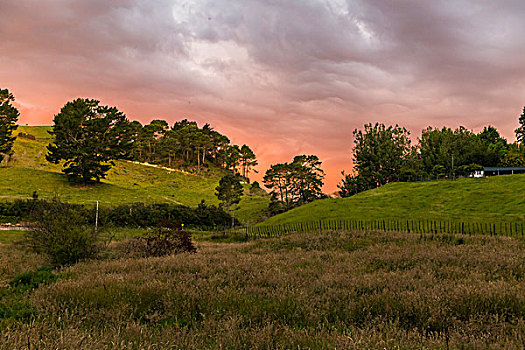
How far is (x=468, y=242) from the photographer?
15.7 metres

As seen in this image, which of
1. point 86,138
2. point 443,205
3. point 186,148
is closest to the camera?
point 443,205

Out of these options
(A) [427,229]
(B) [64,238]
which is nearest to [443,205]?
(A) [427,229]

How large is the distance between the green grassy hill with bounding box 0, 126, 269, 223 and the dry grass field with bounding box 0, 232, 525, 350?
35060 millimetres

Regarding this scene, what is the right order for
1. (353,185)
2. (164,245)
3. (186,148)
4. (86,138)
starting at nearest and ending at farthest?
(164,245) → (86,138) → (353,185) → (186,148)

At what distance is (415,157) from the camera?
9081 cm

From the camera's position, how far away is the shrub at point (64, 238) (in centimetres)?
1189

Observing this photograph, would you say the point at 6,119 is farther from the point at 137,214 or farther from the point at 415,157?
the point at 415,157

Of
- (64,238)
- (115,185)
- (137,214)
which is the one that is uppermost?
(115,185)

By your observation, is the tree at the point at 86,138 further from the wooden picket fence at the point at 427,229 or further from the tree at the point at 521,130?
the tree at the point at 521,130

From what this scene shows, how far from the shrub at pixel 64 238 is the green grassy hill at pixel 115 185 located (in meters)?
25.5

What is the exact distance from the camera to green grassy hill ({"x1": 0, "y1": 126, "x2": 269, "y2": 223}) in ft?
159

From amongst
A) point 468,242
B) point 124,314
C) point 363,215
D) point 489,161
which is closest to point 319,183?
point 363,215

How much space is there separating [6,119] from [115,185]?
964 inches

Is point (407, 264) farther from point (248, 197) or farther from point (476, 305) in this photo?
point (248, 197)
